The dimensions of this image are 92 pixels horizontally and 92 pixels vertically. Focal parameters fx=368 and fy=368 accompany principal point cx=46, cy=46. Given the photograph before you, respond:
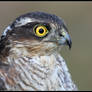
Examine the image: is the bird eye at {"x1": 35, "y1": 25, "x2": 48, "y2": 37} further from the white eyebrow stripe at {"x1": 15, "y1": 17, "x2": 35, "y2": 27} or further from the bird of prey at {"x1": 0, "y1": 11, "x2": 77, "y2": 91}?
the white eyebrow stripe at {"x1": 15, "y1": 17, "x2": 35, "y2": 27}

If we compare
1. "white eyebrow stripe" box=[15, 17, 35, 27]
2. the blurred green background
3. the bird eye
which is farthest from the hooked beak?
the blurred green background

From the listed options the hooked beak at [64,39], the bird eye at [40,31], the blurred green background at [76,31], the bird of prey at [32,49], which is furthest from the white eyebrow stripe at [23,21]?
the blurred green background at [76,31]

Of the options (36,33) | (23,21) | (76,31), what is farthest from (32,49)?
(76,31)

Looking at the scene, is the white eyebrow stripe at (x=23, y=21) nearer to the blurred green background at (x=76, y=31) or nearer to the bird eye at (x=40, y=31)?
the bird eye at (x=40, y=31)

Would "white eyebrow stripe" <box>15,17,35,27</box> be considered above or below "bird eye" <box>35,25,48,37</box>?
above

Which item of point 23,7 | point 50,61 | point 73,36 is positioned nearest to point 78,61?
point 73,36

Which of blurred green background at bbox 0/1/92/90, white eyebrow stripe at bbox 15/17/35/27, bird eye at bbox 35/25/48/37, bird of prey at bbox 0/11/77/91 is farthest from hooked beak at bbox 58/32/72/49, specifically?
blurred green background at bbox 0/1/92/90

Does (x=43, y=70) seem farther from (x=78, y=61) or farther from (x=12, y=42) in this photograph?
(x=78, y=61)

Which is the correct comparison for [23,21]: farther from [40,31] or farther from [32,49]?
[32,49]

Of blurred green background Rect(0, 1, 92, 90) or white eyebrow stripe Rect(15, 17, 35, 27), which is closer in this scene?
white eyebrow stripe Rect(15, 17, 35, 27)
